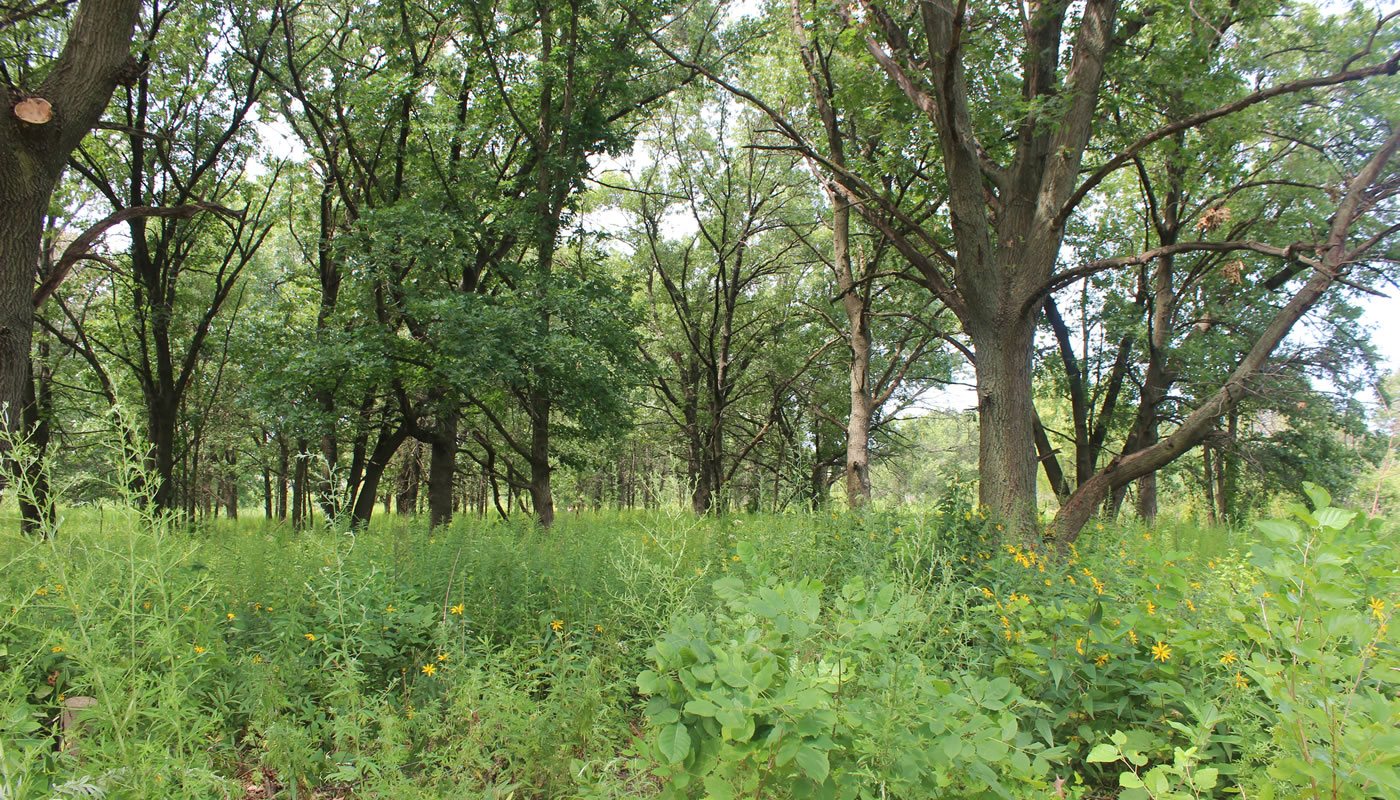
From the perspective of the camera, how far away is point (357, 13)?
1148 centimetres

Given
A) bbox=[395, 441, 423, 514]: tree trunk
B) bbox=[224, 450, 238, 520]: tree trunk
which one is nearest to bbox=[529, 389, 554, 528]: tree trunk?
bbox=[395, 441, 423, 514]: tree trunk

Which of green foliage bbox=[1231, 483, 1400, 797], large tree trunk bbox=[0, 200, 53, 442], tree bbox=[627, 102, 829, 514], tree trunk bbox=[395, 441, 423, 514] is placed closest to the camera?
green foliage bbox=[1231, 483, 1400, 797]

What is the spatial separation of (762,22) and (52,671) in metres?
13.1

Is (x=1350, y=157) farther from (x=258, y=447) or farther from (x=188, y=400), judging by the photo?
(x=258, y=447)

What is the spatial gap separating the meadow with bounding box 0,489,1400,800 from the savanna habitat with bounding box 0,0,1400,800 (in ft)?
0.10

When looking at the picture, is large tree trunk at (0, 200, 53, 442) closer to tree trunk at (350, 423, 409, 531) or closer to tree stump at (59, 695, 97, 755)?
tree stump at (59, 695, 97, 755)

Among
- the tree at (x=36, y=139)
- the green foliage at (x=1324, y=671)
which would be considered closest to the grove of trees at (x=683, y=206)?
the tree at (x=36, y=139)

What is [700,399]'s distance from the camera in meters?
19.5

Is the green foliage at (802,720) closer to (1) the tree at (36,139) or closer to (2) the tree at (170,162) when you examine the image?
(1) the tree at (36,139)

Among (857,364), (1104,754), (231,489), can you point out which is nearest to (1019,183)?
(857,364)

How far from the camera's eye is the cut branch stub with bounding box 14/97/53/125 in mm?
4500

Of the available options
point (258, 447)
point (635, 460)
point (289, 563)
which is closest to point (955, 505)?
point (289, 563)

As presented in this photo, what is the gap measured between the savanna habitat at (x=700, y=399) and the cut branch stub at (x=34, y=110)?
23 mm

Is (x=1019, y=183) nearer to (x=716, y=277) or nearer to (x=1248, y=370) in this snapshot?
(x=1248, y=370)
